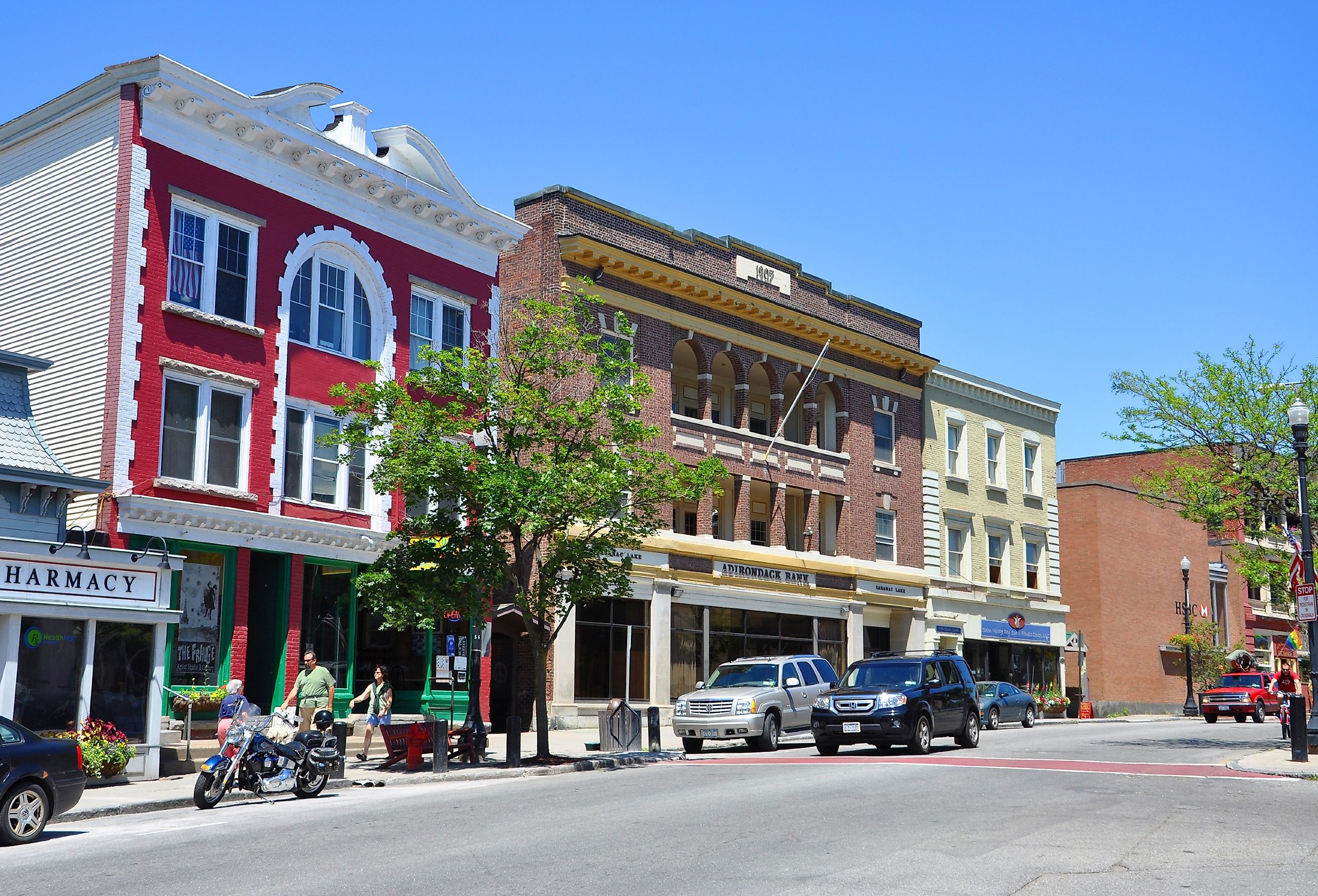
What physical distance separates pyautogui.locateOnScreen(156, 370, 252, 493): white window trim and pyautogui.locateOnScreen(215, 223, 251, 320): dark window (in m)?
1.41

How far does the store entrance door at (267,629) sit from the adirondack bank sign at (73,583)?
468 centimetres

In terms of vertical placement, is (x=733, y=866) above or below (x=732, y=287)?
below

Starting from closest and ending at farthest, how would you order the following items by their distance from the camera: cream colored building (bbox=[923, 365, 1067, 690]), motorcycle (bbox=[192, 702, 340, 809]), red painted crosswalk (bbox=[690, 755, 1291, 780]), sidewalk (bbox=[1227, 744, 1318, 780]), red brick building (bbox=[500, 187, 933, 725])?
motorcycle (bbox=[192, 702, 340, 809]) → sidewalk (bbox=[1227, 744, 1318, 780]) → red painted crosswalk (bbox=[690, 755, 1291, 780]) → red brick building (bbox=[500, 187, 933, 725]) → cream colored building (bbox=[923, 365, 1067, 690])

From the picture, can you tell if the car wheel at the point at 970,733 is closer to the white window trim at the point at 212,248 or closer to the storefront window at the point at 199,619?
the storefront window at the point at 199,619

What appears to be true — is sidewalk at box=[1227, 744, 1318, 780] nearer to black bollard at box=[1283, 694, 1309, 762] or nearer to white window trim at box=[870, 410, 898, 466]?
black bollard at box=[1283, 694, 1309, 762]

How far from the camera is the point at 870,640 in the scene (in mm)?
42969

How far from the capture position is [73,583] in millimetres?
19078

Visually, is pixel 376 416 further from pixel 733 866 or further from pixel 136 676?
pixel 733 866

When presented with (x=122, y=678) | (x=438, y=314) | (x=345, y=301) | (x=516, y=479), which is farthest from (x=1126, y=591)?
(x=122, y=678)

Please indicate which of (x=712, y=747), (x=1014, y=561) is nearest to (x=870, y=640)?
(x=1014, y=561)

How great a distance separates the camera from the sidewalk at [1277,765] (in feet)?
65.3

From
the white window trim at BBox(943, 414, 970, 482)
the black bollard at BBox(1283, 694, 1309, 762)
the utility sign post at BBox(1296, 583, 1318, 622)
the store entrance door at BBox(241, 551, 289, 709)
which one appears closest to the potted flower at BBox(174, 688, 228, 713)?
the store entrance door at BBox(241, 551, 289, 709)

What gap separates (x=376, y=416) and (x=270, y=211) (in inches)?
227

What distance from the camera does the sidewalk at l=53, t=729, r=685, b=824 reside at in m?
16.5
